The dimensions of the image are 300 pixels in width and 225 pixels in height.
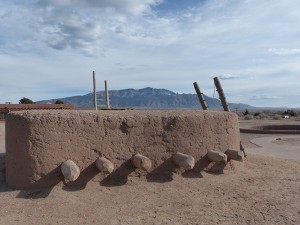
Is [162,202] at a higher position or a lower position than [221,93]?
lower

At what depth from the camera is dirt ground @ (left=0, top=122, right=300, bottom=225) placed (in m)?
5.09

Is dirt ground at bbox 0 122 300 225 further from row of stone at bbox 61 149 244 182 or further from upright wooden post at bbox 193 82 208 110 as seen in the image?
upright wooden post at bbox 193 82 208 110

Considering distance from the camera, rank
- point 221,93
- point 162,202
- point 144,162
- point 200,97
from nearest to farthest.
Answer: point 162,202
point 144,162
point 221,93
point 200,97

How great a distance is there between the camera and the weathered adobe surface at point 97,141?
5.79 m

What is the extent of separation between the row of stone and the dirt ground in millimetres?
292

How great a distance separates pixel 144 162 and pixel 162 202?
71cm

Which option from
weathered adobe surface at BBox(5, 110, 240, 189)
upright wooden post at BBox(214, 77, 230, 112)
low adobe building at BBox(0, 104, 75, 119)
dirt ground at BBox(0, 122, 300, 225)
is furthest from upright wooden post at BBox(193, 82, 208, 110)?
low adobe building at BBox(0, 104, 75, 119)

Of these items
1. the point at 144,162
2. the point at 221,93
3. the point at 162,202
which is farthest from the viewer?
the point at 221,93

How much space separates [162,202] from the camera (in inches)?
222

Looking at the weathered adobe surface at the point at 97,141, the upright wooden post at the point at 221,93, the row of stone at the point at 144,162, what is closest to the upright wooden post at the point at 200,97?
the upright wooden post at the point at 221,93

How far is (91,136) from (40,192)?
1.09m


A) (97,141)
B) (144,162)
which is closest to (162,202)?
(144,162)

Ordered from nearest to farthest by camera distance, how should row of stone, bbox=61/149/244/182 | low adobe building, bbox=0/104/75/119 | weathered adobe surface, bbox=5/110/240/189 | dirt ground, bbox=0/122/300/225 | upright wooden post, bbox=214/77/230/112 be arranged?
dirt ground, bbox=0/122/300/225, row of stone, bbox=61/149/244/182, weathered adobe surface, bbox=5/110/240/189, upright wooden post, bbox=214/77/230/112, low adobe building, bbox=0/104/75/119

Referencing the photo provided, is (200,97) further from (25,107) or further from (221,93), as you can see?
(25,107)
